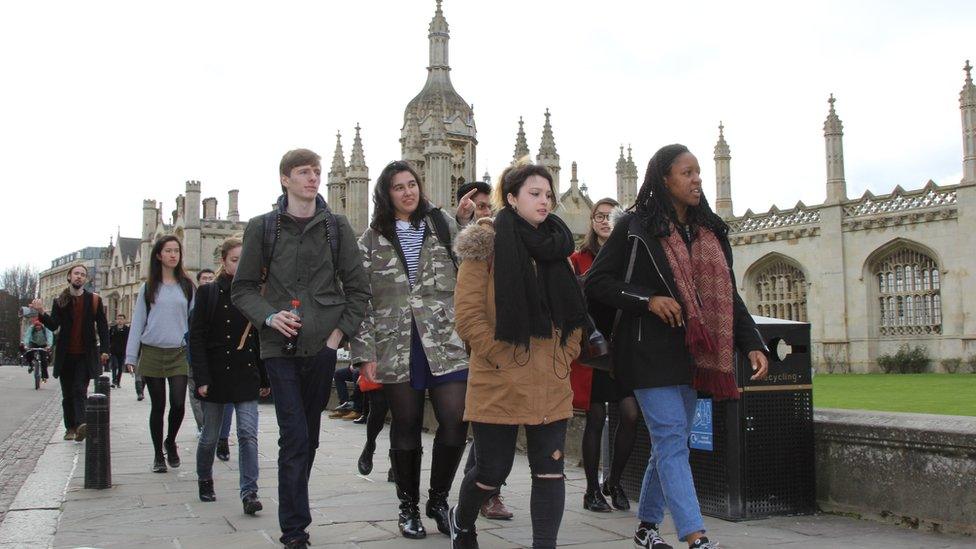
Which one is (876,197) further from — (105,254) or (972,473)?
(105,254)

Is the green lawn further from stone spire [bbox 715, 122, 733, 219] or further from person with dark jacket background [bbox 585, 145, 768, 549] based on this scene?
stone spire [bbox 715, 122, 733, 219]

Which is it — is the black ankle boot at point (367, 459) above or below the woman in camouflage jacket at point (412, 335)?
below

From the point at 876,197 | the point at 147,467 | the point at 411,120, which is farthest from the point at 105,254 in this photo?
the point at 147,467

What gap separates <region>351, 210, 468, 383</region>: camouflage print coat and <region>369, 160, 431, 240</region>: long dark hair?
0.23 ft

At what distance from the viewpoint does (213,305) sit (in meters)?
6.18

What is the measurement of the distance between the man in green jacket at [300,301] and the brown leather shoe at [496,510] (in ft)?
4.12

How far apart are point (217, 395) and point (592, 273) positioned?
121 inches

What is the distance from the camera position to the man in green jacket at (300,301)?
425 cm

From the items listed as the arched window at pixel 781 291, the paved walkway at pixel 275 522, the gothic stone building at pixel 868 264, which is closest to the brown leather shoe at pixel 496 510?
the paved walkway at pixel 275 522

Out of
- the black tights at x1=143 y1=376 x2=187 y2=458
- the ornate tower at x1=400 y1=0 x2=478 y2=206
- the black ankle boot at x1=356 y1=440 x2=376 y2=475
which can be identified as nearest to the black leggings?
the black ankle boot at x1=356 y1=440 x2=376 y2=475

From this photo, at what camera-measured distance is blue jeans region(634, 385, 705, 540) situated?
3797mm

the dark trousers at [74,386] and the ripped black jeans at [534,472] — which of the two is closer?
the ripped black jeans at [534,472]

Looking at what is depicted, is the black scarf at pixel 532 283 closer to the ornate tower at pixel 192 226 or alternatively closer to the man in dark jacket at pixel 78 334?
the man in dark jacket at pixel 78 334

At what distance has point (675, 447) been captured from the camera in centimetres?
391
